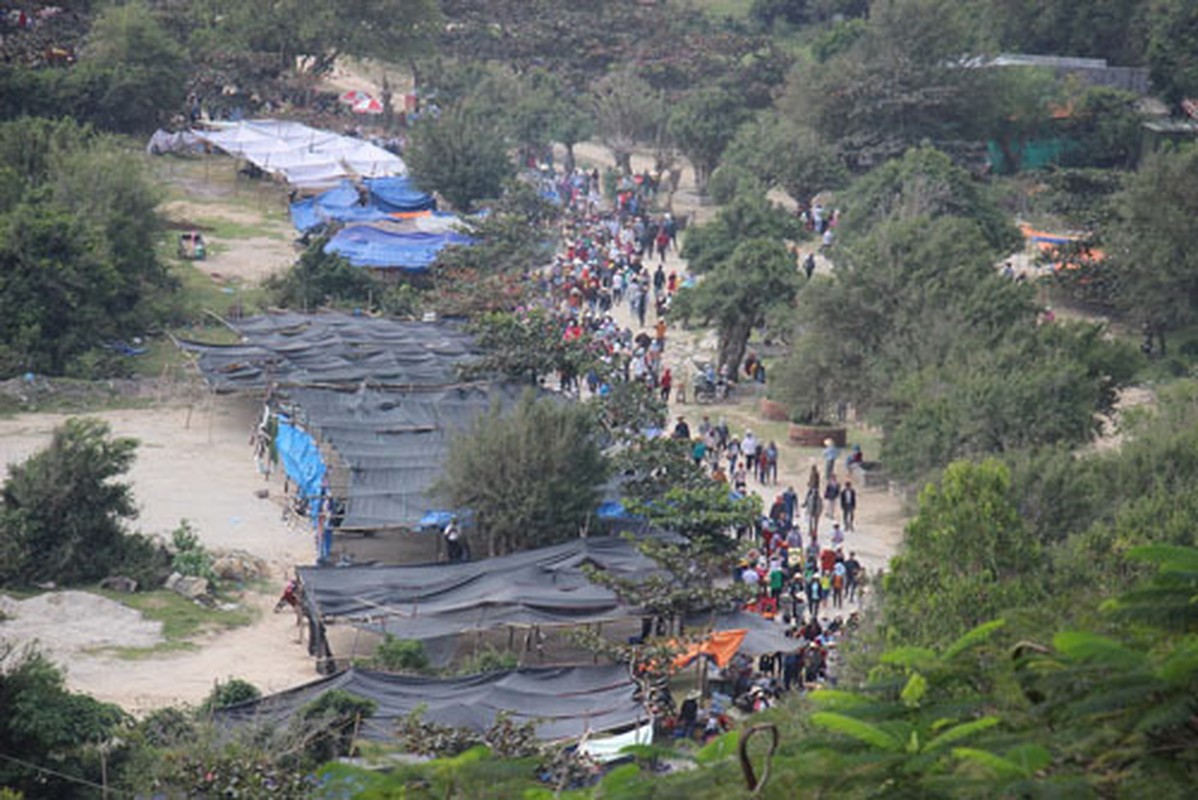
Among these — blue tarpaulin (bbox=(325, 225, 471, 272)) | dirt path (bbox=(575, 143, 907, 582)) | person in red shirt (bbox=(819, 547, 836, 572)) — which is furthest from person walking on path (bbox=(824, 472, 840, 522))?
blue tarpaulin (bbox=(325, 225, 471, 272))

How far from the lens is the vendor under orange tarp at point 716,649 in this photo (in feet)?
77.5

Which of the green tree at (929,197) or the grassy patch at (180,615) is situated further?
the green tree at (929,197)

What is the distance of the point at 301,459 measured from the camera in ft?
107

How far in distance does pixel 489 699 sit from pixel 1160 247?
30383mm

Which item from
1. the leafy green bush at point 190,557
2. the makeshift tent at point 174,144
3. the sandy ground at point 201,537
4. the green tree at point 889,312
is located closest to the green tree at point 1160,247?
the green tree at point 889,312

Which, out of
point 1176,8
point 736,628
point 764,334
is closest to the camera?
point 736,628

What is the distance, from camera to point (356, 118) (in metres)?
76.1

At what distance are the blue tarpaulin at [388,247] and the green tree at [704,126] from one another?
17479mm

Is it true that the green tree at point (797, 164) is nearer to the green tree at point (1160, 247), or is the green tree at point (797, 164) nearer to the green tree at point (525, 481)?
the green tree at point (1160, 247)

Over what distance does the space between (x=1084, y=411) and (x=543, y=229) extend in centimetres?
2476

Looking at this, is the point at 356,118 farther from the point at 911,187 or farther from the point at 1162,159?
the point at 1162,159

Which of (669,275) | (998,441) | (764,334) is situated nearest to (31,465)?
(998,441)

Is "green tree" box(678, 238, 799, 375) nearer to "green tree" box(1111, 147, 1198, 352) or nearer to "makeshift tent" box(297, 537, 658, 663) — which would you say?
"green tree" box(1111, 147, 1198, 352)

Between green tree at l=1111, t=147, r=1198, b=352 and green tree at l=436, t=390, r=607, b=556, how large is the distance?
22.2 metres
